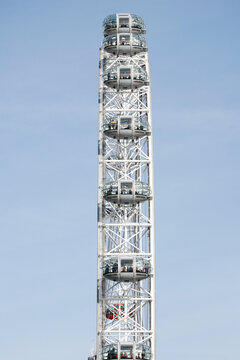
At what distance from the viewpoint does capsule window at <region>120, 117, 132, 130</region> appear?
119188mm

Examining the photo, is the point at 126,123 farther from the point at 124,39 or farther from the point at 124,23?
the point at 124,23

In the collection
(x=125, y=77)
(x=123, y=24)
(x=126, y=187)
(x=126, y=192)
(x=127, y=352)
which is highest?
(x=123, y=24)

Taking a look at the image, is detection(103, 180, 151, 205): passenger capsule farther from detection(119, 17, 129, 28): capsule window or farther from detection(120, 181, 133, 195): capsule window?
detection(119, 17, 129, 28): capsule window

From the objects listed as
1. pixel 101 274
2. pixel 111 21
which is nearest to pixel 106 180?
pixel 101 274

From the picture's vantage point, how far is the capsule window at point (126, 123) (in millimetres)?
119188

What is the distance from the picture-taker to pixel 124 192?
115 meters

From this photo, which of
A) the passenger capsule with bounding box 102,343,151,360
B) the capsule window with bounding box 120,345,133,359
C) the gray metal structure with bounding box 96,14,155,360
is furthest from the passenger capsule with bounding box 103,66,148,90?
the capsule window with bounding box 120,345,133,359

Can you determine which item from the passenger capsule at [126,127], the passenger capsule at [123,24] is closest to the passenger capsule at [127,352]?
the passenger capsule at [126,127]

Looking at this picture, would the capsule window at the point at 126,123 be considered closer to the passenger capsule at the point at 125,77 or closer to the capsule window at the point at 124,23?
the passenger capsule at the point at 125,77

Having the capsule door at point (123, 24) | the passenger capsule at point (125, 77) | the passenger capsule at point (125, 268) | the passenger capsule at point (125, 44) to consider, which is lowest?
the passenger capsule at point (125, 268)

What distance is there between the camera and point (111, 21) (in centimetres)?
12625

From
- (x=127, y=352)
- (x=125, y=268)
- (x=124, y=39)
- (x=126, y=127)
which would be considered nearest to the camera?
(x=127, y=352)

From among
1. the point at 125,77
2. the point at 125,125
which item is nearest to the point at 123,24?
the point at 125,77

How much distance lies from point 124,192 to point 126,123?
8708 millimetres
